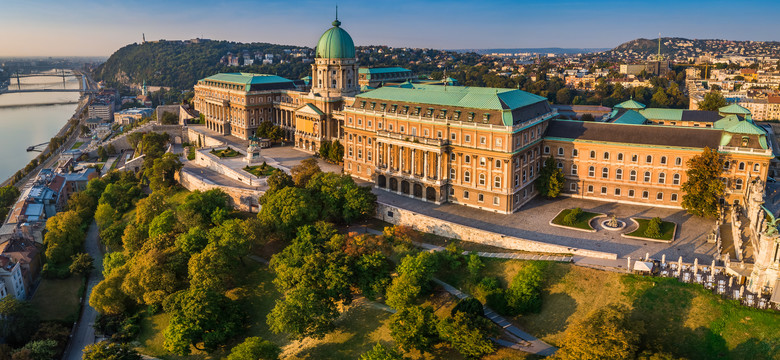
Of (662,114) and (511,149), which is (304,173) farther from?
(662,114)

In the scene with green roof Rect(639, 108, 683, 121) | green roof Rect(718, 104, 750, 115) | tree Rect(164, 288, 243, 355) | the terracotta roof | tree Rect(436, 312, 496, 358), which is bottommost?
tree Rect(164, 288, 243, 355)

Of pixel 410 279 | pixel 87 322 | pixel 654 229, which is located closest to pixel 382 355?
pixel 410 279

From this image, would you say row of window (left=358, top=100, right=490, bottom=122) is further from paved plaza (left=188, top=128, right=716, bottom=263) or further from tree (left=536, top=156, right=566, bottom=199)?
tree (left=536, top=156, right=566, bottom=199)

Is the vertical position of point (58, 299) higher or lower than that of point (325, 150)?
lower

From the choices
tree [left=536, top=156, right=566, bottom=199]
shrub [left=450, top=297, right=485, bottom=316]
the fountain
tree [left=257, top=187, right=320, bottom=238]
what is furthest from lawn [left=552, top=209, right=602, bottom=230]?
tree [left=257, top=187, right=320, bottom=238]

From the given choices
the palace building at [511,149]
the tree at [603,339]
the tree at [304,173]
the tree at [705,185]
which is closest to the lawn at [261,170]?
the tree at [304,173]
